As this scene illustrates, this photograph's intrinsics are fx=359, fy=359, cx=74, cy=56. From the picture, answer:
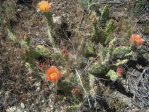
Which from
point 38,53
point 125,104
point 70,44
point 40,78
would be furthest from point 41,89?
point 125,104

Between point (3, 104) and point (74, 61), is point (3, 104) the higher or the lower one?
the lower one

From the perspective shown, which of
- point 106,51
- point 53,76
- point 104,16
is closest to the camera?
point 53,76

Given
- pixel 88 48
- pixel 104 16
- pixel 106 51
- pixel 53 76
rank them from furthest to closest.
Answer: pixel 104 16
pixel 88 48
pixel 106 51
pixel 53 76

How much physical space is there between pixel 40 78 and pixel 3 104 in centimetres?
54

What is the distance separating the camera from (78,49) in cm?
446

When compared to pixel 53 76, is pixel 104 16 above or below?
above

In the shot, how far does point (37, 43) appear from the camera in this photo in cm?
472

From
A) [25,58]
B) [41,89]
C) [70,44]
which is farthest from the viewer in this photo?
[70,44]

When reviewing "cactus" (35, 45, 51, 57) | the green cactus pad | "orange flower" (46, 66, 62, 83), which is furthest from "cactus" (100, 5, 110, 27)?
"orange flower" (46, 66, 62, 83)

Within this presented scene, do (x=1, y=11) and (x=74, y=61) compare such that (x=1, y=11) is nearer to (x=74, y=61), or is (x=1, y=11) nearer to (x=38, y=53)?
(x=38, y=53)

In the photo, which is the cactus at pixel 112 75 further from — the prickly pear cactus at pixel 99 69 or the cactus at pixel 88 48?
the cactus at pixel 88 48

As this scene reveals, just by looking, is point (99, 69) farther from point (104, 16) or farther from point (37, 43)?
point (37, 43)

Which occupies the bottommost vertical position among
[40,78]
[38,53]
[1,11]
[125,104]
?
[125,104]

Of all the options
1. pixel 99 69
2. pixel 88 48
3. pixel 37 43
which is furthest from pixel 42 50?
pixel 99 69
